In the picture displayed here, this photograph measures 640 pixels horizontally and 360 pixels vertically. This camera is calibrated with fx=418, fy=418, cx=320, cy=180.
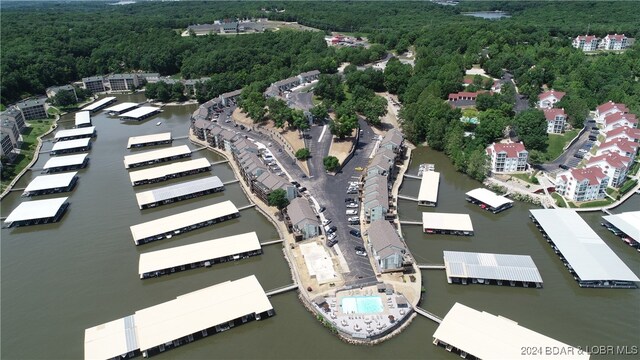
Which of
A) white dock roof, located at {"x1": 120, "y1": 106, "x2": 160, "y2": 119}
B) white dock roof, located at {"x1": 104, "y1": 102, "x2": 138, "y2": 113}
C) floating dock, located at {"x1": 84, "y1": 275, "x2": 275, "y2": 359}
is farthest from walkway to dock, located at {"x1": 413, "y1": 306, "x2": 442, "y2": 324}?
white dock roof, located at {"x1": 104, "y1": 102, "x2": 138, "y2": 113}

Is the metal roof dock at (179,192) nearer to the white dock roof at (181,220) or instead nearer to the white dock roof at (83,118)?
the white dock roof at (181,220)

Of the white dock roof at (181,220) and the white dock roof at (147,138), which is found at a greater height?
the white dock roof at (147,138)

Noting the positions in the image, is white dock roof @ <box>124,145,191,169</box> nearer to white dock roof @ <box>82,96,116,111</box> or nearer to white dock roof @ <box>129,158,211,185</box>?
white dock roof @ <box>129,158,211,185</box>

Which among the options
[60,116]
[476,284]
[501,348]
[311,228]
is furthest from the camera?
[60,116]

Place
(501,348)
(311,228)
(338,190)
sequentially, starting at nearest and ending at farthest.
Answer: (501,348) < (311,228) < (338,190)

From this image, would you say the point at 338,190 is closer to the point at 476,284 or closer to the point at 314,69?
the point at 476,284

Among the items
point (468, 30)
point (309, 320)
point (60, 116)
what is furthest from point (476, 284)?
point (468, 30)

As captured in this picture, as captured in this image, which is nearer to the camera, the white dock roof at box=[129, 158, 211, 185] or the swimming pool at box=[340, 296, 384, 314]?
the swimming pool at box=[340, 296, 384, 314]

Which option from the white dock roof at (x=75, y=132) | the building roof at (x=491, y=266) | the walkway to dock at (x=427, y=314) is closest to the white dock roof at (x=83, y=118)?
the white dock roof at (x=75, y=132)
